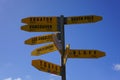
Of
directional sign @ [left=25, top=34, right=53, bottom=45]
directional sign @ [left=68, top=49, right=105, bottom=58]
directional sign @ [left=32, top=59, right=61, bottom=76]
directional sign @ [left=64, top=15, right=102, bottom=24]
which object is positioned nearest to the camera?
directional sign @ [left=32, top=59, right=61, bottom=76]

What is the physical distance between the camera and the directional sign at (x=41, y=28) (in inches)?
290

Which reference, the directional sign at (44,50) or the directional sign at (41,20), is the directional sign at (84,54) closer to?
the directional sign at (44,50)

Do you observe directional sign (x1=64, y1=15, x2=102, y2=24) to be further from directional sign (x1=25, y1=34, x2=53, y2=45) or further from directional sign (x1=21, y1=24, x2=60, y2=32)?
directional sign (x1=25, y1=34, x2=53, y2=45)

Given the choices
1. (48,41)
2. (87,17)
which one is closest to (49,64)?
(48,41)

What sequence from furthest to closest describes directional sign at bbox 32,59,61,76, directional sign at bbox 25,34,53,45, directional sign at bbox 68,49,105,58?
directional sign at bbox 25,34,53,45 < directional sign at bbox 68,49,105,58 < directional sign at bbox 32,59,61,76

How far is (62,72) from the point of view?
6.58 metres

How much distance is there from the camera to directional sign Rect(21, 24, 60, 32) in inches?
290

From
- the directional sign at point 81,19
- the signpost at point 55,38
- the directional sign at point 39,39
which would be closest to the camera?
the signpost at point 55,38

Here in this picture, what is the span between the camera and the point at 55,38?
6.89 m

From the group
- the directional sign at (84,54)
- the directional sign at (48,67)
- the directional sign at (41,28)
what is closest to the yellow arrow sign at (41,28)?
the directional sign at (41,28)

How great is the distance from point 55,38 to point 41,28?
2.56 feet

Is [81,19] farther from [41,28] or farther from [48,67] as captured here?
[48,67]

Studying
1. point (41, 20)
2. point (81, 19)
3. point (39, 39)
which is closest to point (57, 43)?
point (39, 39)

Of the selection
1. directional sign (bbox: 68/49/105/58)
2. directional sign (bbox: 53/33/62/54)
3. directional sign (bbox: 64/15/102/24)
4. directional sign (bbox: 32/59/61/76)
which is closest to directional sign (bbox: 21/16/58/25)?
directional sign (bbox: 64/15/102/24)
